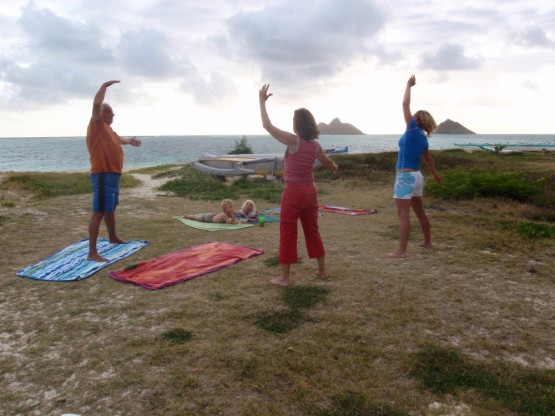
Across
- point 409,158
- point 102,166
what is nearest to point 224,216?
point 102,166

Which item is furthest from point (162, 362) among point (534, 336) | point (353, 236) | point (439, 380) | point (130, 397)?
point (353, 236)

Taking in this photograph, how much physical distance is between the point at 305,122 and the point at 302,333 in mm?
2185

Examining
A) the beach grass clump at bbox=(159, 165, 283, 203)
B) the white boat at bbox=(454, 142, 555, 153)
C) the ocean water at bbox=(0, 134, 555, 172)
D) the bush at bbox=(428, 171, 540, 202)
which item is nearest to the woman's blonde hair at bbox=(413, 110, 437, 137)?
the bush at bbox=(428, 171, 540, 202)

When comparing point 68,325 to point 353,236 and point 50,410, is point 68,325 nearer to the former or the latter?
point 50,410

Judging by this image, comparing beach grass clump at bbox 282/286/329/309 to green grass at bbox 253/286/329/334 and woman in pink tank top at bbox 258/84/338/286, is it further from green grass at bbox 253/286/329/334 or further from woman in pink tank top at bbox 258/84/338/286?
woman in pink tank top at bbox 258/84/338/286

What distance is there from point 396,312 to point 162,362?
2193 millimetres

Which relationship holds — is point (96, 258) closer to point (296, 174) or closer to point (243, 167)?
point (296, 174)

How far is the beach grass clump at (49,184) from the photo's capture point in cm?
1246

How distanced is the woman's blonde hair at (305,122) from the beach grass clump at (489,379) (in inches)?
95.5

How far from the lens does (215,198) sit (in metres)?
12.2

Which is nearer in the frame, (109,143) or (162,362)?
(162,362)

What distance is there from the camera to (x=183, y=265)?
5602 millimetres

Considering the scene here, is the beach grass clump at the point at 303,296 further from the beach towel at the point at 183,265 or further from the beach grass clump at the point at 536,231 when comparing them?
the beach grass clump at the point at 536,231

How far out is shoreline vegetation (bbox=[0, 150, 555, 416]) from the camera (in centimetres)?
279
